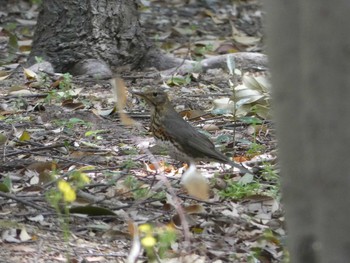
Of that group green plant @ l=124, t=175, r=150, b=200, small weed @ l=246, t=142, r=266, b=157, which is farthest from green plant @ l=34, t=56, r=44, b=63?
green plant @ l=124, t=175, r=150, b=200

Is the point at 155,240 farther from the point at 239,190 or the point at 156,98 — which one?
the point at 156,98

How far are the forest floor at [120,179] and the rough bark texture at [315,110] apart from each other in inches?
36.8

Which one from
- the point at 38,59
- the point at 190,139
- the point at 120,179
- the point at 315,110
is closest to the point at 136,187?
the point at 120,179

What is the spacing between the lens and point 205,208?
5152mm

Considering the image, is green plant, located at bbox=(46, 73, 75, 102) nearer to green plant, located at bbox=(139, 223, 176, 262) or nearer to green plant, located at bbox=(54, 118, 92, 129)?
green plant, located at bbox=(54, 118, 92, 129)

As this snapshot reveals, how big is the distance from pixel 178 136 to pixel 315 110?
3003mm

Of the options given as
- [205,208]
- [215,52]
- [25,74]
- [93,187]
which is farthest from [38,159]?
[215,52]

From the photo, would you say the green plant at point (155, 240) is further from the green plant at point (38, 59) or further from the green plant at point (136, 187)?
the green plant at point (38, 59)

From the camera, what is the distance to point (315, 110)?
293 centimetres

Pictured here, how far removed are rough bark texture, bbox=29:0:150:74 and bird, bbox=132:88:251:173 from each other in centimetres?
202

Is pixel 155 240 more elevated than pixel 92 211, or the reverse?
pixel 155 240

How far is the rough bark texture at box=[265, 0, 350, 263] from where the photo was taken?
290 cm

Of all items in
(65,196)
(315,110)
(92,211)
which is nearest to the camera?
(315,110)

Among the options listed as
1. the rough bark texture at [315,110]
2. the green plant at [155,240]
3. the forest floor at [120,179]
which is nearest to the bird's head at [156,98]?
the forest floor at [120,179]
